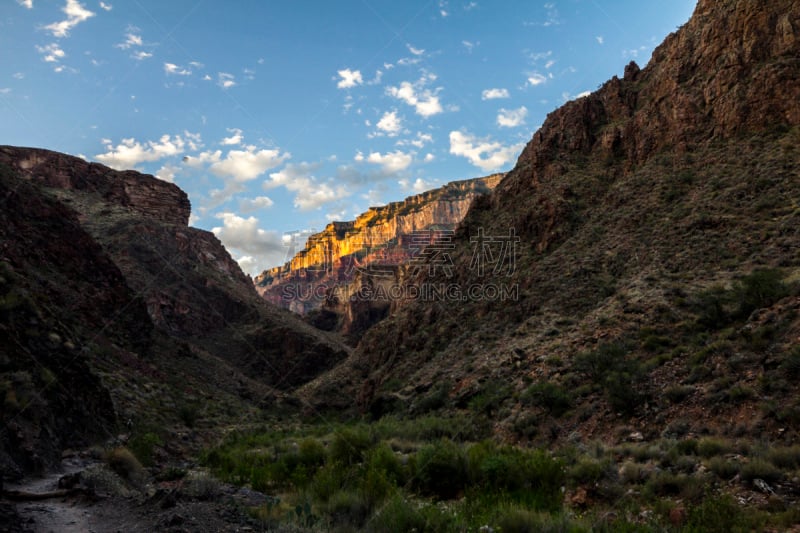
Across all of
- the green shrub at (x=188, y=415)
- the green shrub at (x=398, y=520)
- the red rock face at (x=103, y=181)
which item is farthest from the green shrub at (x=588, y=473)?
the red rock face at (x=103, y=181)

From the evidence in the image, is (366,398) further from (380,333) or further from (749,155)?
(749,155)

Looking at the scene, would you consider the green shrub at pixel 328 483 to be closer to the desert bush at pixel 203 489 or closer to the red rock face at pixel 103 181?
the desert bush at pixel 203 489

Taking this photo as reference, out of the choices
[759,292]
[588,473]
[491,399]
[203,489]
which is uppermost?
[759,292]

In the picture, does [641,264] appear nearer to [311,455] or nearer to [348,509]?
[311,455]

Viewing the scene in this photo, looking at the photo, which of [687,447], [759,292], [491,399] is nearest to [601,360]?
[491,399]

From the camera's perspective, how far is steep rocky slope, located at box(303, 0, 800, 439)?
1233 centimetres

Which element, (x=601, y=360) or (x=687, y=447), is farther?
(x=601, y=360)

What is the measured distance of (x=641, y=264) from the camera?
2327cm

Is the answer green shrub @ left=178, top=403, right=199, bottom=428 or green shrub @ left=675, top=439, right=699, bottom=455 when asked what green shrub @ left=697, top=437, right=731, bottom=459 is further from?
green shrub @ left=178, top=403, right=199, bottom=428

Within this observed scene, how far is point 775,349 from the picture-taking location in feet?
34.6

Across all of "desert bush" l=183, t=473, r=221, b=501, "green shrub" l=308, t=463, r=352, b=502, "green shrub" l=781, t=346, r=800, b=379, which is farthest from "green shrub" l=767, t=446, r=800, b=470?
"desert bush" l=183, t=473, r=221, b=501

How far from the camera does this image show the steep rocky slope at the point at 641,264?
12.3 metres

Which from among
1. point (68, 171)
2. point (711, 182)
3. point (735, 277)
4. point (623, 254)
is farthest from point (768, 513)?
point (68, 171)

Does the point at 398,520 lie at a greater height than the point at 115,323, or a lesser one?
lesser
